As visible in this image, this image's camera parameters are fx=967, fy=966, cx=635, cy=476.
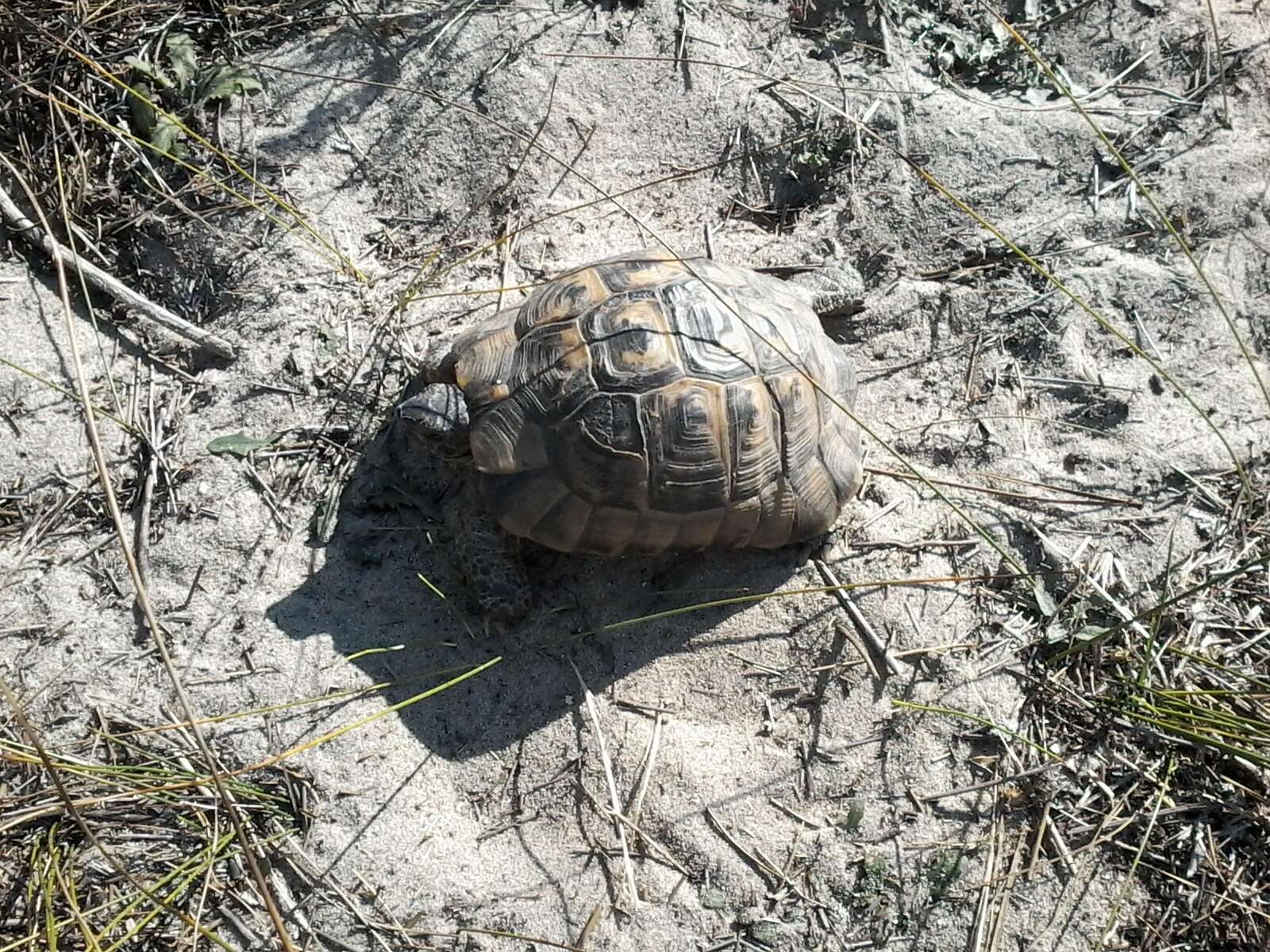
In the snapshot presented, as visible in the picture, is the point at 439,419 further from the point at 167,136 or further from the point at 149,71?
the point at 149,71

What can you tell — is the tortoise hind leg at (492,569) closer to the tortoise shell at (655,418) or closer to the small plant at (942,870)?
the tortoise shell at (655,418)

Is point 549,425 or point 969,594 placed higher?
point 549,425

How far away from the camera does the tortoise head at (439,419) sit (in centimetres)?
300

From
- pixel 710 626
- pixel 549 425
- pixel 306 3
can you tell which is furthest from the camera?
pixel 306 3

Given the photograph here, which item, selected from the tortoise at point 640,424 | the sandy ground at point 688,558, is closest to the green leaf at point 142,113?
the sandy ground at point 688,558

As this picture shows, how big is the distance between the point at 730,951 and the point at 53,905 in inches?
75.0

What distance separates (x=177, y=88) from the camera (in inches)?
148

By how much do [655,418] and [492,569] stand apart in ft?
2.40

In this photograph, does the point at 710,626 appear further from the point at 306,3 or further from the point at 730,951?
the point at 306,3

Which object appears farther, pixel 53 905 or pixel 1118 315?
pixel 1118 315

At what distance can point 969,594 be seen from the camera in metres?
3.22

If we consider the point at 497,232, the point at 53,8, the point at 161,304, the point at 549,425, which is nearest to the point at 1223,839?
the point at 549,425

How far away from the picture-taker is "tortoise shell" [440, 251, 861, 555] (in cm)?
288

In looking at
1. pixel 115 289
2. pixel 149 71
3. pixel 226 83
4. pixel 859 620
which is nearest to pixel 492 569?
pixel 859 620
